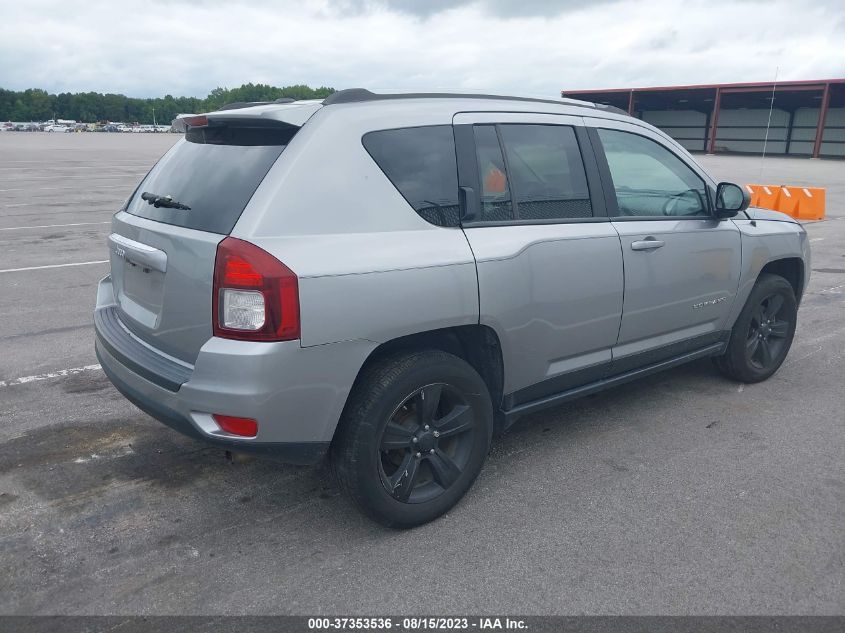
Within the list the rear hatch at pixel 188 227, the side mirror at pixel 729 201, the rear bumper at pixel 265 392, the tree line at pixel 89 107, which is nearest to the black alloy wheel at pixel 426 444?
the rear bumper at pixel 265 392

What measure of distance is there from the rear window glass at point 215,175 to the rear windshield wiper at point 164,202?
10mm

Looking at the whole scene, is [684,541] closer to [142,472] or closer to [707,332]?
[707,332]

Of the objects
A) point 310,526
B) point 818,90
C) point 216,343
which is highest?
point 818,90

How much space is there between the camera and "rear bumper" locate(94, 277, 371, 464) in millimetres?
2664

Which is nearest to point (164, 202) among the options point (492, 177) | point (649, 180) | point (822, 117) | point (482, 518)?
point (492, 177)

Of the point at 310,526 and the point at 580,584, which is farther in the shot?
the point at 310,526

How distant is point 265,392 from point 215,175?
1.02 meters

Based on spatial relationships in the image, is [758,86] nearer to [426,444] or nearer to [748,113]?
[748,113]

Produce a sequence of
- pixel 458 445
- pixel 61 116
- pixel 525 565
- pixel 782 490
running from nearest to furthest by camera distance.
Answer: pixel 525 565, pixel 458 445, pixel 782 490, pixel 61 116

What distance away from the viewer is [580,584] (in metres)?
2.79

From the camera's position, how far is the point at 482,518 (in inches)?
128

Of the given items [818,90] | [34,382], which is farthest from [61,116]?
[34,382]

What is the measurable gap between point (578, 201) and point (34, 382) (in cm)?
374

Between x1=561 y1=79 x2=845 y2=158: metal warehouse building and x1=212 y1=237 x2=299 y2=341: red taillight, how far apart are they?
165ft
